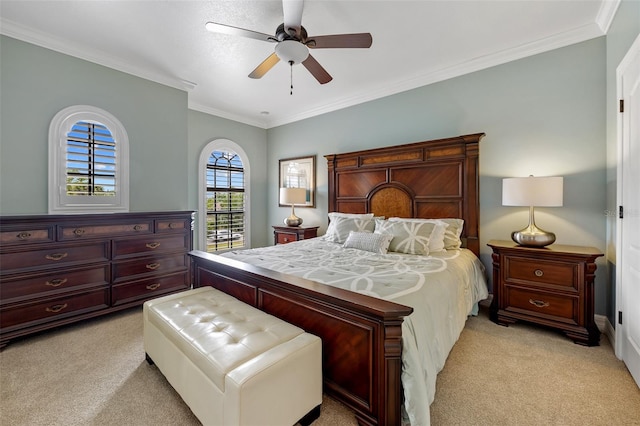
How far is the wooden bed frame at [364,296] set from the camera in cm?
136

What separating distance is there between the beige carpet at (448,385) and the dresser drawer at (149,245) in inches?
33.7

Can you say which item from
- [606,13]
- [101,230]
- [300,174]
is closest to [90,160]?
[101,230]

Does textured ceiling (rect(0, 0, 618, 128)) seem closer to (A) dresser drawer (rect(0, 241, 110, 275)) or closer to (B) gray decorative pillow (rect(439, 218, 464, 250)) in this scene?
(B) gray decorative pillow (rect(439, 218, 464, 250))

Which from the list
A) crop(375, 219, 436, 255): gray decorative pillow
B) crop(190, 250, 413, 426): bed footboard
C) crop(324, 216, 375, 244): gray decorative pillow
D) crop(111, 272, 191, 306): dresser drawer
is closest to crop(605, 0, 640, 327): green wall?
crop(375, 219, 436, 255): gray decorative pillow

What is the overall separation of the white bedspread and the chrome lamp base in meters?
0.48

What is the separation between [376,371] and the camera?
54.7 inches

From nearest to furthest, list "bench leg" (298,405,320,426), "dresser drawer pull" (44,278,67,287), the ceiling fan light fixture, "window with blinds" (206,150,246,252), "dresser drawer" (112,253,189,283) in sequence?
"bench leg" (298,405,320,426) → the ceiling fan light fixture → "dresser drawer pull" (44,278,67,287) → "dresser drawer" (112,253,189,283) → "window with blinds" (206,150,246,252)

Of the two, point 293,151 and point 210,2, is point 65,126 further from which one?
point 293,151

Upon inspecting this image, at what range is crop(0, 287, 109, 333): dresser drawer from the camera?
7.80ft

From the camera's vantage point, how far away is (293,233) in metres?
4.64

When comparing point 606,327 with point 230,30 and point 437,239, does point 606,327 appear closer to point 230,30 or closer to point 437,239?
point 437,239

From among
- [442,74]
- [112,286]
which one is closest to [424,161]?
[442,74]

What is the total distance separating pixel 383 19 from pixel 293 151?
299 cm

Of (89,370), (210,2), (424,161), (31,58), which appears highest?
(210,2)
